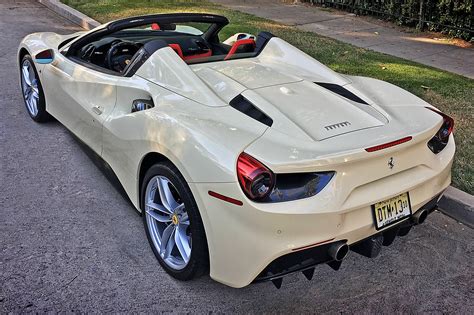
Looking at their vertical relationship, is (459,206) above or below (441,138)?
below

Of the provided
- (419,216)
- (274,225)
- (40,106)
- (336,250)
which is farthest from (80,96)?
(419,216)

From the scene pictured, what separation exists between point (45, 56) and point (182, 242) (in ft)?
8.25

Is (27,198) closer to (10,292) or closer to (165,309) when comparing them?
(10,292)

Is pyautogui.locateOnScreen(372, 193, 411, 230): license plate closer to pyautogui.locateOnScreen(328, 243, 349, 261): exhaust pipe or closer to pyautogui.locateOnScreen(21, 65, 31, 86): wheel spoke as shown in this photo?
pyautogui.locateOnScreen(328, 243, 349, 261): exhaust pipe

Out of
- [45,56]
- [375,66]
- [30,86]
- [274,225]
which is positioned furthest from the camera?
[375,66]

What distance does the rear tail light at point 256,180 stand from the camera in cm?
253

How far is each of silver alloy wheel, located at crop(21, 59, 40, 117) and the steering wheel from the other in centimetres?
133

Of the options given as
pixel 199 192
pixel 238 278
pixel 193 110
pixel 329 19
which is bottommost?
pixel 329 19

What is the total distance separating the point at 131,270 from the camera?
10.7ft

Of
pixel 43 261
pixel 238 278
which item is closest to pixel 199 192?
pixel 238 278

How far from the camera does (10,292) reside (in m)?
3.01

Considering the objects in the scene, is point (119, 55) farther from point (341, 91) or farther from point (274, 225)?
point (274, 225)

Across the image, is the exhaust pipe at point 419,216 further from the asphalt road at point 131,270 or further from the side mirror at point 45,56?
the side mirror at point 45,56

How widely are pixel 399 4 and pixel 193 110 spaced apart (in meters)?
8.69
